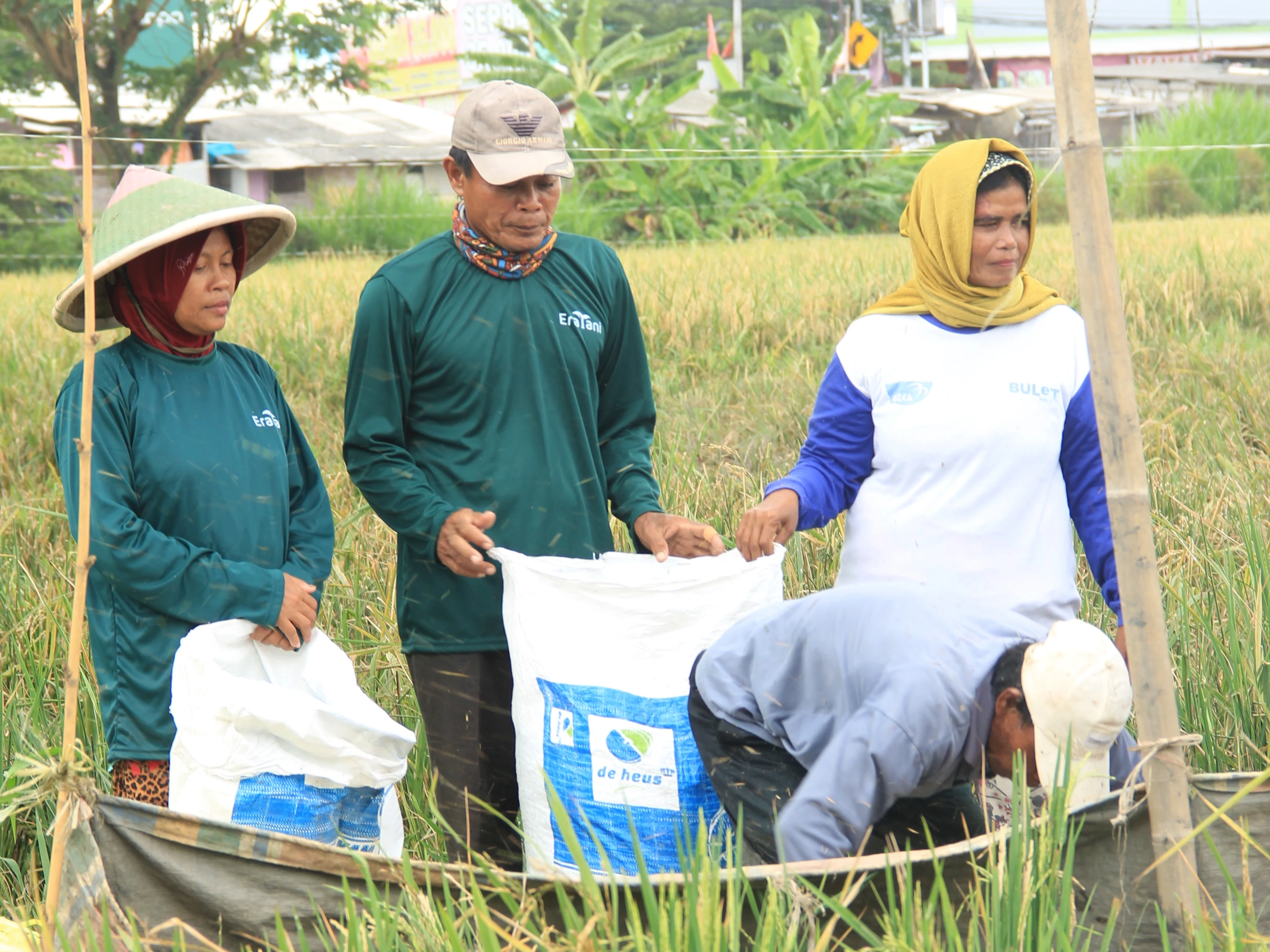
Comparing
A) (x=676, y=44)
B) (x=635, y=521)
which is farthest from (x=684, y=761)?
(x=676, y=44)

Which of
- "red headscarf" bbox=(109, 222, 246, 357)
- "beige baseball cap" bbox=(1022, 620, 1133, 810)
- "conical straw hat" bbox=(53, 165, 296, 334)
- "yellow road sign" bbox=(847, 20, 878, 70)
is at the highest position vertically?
"yellow road sign" bbox=(847, 20, 878, 70)

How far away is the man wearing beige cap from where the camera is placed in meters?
2.24

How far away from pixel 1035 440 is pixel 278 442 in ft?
4.28

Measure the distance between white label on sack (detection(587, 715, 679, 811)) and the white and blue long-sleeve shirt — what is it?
46 cm

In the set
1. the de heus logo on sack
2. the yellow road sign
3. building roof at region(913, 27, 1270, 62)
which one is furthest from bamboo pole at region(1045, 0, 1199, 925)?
building roof at region(913, 27, 1270, 62)

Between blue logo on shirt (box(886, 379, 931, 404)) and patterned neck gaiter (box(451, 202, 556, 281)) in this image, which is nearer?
blue logo on shirt (box(886, 379, 931, 404))

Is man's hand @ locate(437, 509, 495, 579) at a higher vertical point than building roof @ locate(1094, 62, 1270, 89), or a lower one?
lower

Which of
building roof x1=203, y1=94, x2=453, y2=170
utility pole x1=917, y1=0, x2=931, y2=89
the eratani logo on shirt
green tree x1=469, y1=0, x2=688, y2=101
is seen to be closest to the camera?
the eratani logo on shirt

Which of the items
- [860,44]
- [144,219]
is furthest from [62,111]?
[144,219]

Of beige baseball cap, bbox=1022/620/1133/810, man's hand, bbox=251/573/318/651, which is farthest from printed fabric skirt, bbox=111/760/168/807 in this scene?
beige baseball cap, bbox=1022/620/1133/810

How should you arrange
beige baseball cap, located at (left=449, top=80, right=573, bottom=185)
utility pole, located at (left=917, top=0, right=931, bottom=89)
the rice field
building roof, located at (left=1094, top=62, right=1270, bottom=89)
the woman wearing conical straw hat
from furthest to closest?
utility pole, located at (left=917, top=0, right=931, bottom=89) → building roof, located at (left=1094, top=62, right=1270, bottom=89) → the rice field → beige baseball cap, located at (left=449, top=80, right=573, bottom=185) → the woman wearing conical straw hat

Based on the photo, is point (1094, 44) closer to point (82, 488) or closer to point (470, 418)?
point (470, 418)

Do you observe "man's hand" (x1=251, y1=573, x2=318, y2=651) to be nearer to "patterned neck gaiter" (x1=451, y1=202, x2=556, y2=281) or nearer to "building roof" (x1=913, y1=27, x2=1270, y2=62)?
"patterned neck gaiter" (x1=451, y1=202, x2=556, y2=281)

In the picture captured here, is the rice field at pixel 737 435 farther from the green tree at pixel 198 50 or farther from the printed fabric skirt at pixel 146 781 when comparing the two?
the green tree at pixel 198 50
